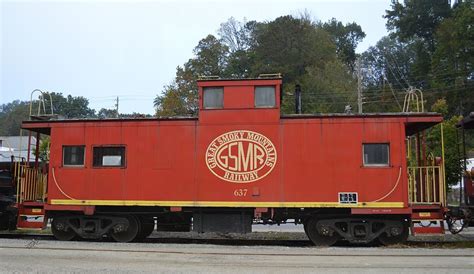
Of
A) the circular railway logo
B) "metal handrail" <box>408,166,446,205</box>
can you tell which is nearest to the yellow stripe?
the circular railway logo

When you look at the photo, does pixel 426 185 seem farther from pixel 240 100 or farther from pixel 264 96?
pixel 240 100

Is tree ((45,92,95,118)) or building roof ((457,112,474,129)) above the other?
tree ((45,92,95,118))

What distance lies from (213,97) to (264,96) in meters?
1.45

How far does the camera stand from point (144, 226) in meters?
14.7

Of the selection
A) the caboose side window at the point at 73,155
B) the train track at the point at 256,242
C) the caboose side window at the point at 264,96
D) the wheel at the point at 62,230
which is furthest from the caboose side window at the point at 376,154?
the wheel at the point at 62,230

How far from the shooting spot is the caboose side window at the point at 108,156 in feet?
47.1

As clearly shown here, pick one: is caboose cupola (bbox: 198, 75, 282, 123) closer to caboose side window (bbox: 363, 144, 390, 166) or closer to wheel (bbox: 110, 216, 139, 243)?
caboose side window (bbox: 363, 144, 390, 166)

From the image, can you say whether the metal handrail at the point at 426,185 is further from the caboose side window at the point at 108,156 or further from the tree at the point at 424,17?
the tree at the point at 424,17

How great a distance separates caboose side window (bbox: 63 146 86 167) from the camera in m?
14.5

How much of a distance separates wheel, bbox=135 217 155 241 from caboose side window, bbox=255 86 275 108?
4649mm

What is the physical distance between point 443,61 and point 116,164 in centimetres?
5820

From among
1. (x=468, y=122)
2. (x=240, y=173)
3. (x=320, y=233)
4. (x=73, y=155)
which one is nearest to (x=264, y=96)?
(x=240, y=173)

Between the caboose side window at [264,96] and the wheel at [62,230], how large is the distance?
6.52 metres

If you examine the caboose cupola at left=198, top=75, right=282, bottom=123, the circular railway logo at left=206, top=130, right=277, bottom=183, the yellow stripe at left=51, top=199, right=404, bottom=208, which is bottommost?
the yellow stripe at left=51, top=199, right=404, bottom=208
